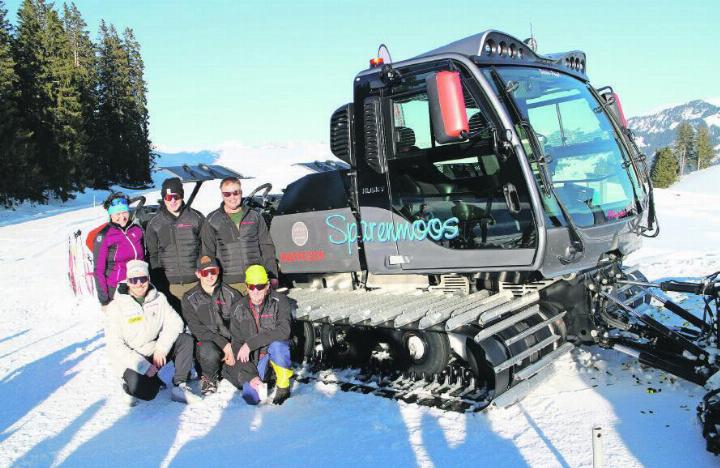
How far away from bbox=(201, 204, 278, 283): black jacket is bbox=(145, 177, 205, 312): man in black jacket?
0.18m

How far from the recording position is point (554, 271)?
4.70 metres

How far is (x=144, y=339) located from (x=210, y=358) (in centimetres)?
67

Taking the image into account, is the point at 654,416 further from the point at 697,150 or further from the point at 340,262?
the point at 697,150

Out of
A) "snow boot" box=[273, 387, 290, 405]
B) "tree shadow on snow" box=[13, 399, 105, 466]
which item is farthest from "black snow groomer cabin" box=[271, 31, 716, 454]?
"tree shadow on snow" box=[13, 399, 105, 466]

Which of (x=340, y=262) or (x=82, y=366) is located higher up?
(x=340, y=262)

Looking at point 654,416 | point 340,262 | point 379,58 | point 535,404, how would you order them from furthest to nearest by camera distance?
A: 1. point 340,262
2. point 379,58
3. point 535,404
4. point 654,416

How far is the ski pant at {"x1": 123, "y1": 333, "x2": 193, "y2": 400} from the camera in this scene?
5.64 metres

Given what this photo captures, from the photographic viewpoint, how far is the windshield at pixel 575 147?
4953 mm

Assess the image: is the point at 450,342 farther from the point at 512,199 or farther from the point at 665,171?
the point at 665,171

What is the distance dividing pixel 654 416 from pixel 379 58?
141 inches

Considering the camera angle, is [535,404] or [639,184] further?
[639,184]

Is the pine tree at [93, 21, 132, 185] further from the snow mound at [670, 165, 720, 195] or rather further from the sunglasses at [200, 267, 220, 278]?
the snow mound at [670, 165, 720, 195]

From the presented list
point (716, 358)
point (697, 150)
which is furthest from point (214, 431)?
point (697, 150)

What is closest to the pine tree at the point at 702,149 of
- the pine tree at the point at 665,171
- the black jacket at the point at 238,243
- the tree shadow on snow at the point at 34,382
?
the pine tree at the point at 665,171
